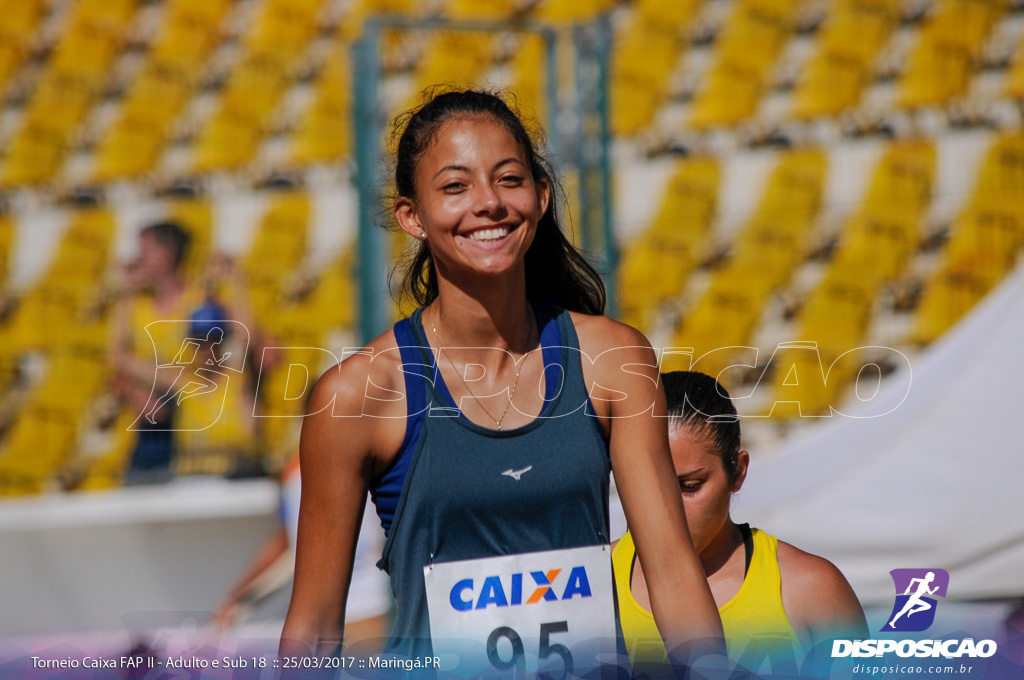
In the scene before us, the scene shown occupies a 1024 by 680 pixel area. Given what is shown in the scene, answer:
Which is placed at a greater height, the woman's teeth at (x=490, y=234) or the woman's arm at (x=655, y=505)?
the woman's teeth at (x=490, y=234)

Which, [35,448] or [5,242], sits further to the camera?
[5,242]

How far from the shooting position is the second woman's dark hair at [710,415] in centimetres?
209

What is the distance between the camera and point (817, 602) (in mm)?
1925

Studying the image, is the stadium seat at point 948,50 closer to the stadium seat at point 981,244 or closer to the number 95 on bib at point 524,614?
the stadium seat at point 981,244

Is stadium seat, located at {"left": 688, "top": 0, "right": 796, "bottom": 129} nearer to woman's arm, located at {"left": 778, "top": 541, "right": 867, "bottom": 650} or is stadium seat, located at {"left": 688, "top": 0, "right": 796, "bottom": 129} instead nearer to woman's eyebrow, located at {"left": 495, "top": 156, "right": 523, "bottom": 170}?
woman's arm, located at {"left": 778, "top": 541, "right": 867, "bottom": 650}

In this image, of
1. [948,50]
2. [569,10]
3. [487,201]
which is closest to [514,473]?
[487,201]

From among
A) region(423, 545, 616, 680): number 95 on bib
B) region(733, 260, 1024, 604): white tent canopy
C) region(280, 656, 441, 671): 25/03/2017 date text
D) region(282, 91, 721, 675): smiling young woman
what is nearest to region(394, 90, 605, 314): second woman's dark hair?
region(282, 91, 721, 675): smiling young woman

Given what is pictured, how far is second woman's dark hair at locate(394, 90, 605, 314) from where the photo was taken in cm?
183

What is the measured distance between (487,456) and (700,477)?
21.3 inches

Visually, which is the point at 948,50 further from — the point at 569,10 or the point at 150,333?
the point at 150,333

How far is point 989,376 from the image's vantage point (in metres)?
4.41

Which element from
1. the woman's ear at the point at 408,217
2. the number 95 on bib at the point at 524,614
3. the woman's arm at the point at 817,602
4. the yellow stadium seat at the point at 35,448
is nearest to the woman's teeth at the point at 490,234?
the woman's ear at the point at 408,217

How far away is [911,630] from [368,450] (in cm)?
89

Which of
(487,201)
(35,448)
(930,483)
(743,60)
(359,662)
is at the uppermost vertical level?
(743,60)
